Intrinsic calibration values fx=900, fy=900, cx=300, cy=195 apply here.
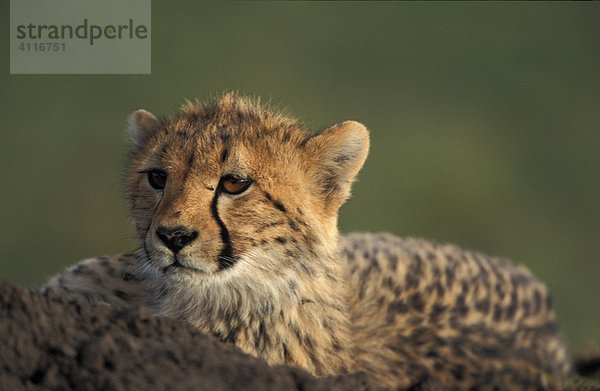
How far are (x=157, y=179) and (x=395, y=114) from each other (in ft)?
17.4

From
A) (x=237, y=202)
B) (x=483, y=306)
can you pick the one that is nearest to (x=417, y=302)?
(x=483, y=306)

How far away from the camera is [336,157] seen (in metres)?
2.83

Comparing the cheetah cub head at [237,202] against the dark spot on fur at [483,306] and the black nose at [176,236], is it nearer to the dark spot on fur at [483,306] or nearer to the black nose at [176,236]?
the black nose at [176,236]

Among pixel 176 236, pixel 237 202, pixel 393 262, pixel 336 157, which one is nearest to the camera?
pixel 176 236

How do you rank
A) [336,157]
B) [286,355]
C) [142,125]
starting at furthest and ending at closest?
[142,125]
[336,157]
[286,355]

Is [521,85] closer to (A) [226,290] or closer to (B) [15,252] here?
(B) [15,252]

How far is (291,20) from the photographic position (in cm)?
784

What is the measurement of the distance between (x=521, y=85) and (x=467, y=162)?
959 millimetres

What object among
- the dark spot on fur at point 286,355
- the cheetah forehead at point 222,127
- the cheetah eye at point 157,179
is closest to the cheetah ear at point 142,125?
the cheetah forehead at point 222,127

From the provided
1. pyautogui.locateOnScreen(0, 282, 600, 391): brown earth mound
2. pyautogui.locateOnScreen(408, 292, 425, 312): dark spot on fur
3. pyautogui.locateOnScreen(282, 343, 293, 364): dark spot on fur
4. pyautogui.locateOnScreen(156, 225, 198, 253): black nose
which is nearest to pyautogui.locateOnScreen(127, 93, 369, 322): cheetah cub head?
pyautogui.locateOnScreen(156, 225, 198, 253): black nose

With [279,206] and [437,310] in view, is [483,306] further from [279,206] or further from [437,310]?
[279,206]

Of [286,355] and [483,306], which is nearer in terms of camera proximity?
[286,355]
